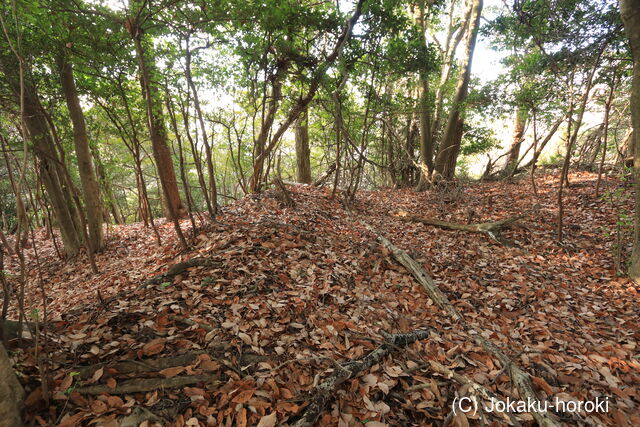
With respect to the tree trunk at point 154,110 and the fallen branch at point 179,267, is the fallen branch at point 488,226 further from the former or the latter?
the tree trunk at point 154,110

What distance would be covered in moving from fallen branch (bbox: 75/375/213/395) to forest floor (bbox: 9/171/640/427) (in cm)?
1

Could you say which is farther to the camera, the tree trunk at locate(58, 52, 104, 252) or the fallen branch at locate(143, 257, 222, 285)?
the tree trunk at locate(58, 52, 104, 252)

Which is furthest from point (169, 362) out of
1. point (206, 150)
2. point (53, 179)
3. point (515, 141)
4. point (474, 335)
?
point (515, 141)

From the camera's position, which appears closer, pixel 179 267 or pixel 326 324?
pixel 326 324

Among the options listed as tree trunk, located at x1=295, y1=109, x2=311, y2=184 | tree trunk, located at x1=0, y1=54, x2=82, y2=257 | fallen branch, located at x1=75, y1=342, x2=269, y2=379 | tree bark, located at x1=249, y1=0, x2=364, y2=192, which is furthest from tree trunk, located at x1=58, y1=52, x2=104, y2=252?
Answer: fallen branch, located at x1=75, y1=342, x2=269, y2=379

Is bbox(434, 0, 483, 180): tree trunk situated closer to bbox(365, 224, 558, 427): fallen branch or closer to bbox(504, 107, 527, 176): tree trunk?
bbox(504, 107, 527, 176): tree trunk

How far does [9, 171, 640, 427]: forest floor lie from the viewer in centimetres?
227

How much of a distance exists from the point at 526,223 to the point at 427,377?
20.2ft

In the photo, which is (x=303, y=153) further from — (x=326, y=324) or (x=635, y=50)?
(x=635, y=50)

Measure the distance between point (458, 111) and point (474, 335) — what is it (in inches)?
331

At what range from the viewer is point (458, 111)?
31.5 feet

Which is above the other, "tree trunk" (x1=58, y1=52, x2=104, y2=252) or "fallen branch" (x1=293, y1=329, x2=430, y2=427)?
"tree trunk" (x1=58, y1=52, x2=104, y2=252)

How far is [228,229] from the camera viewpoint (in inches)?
223

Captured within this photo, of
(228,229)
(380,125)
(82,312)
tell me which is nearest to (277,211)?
(228,229)
